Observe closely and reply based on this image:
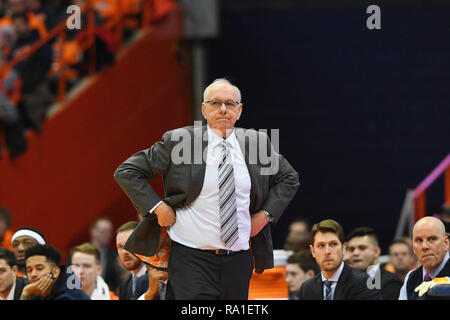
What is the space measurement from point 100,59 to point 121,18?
0.89 meters

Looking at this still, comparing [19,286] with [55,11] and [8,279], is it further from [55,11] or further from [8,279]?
[55,11]

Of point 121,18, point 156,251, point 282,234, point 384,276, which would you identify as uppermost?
point 121,18

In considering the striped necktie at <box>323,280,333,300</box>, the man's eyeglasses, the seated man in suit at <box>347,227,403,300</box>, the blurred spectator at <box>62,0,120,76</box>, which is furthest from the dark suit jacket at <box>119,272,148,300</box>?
the blurred spectator at <box>62,0,120,76</box>

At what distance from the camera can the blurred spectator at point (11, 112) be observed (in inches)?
340

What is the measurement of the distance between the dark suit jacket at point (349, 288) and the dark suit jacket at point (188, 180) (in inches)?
34.4

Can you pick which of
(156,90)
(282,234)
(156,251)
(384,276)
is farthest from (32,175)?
(156,251)

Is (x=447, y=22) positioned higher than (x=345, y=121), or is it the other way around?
(x=447, y=22)

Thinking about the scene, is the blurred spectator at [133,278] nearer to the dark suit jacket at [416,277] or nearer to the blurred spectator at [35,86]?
the dark suit jacket at [416,277]

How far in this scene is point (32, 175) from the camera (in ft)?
30.4

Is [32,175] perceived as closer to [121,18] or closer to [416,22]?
[121,18]

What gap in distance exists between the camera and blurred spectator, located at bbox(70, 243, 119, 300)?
19.8 feet

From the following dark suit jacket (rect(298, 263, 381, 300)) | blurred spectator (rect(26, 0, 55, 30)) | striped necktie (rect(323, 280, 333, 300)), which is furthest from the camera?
blurred spectator (rect(26, 0, 55, 30))

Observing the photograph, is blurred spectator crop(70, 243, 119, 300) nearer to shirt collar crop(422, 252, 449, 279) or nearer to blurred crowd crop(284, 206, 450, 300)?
blurred crowd crop(284, 206, 450, 300)

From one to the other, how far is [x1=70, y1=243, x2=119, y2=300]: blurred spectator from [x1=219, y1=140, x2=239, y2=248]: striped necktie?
6.84 feet
